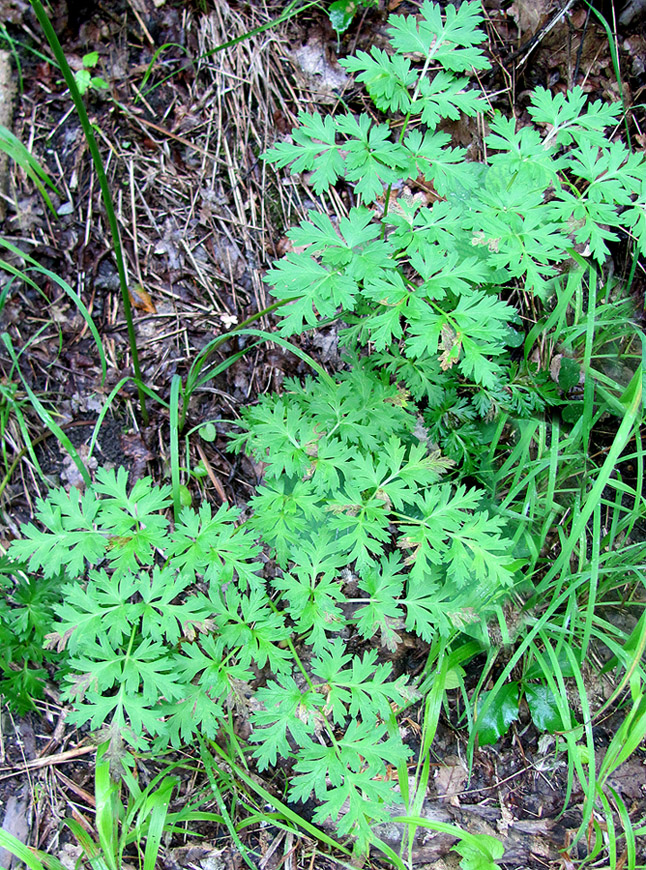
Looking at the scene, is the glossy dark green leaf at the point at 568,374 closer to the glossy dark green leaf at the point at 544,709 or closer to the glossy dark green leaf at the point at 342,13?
the glossy dark green leaf at the point at 544,709

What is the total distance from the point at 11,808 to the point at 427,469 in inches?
83.3

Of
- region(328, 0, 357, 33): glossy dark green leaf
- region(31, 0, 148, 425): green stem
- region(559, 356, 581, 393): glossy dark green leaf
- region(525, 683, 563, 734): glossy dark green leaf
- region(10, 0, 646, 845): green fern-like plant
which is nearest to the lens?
region(31, 0, 148, 425): green stem

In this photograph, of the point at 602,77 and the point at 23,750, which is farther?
the point at 602,77

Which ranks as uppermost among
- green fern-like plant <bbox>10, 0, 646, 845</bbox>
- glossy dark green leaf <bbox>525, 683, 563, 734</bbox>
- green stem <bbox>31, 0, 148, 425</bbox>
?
green stem <bbox>31, 0, 148, 425</bbox>

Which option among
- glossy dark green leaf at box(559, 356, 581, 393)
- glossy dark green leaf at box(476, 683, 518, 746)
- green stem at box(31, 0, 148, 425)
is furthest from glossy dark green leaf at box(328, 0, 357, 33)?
glossy dark green leaf at box(476, 683, 518, 746)

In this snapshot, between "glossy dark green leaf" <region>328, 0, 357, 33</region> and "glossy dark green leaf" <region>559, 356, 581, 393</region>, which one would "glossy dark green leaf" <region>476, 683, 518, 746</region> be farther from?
"glossy dark green leaf" <region>328, 0, 357, 33</region>

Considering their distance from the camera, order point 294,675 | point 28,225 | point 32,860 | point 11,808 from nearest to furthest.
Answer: point 32,860
point 11,808
point 294,675
point 28,225

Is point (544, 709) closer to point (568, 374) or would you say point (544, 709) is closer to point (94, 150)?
point (568, 374)

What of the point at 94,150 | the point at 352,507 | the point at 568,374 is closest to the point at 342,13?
the point at 94,150

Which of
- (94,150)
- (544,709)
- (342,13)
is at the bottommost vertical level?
(544,709)

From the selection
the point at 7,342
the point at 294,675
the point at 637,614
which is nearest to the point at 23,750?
the point at 294,675

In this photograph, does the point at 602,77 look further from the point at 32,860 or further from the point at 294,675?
the point at 32,860

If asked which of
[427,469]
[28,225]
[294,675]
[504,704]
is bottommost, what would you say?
[504,704]

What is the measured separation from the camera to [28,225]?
2883 mm
